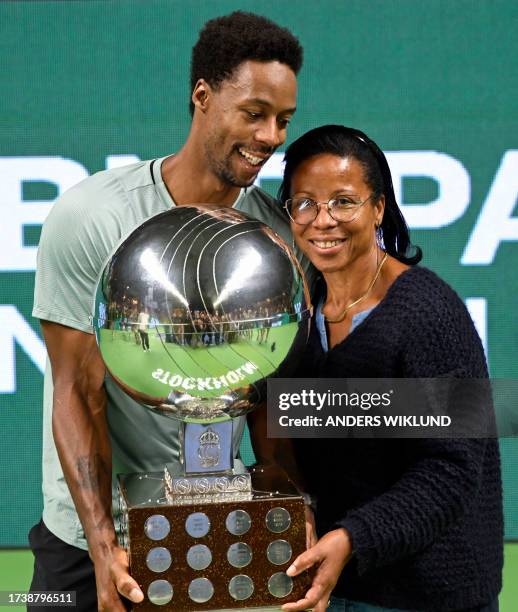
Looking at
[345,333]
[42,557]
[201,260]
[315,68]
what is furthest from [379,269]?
[315,68]

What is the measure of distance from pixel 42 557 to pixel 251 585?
67cm

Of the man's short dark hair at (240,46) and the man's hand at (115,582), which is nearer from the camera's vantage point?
the man's hand at (115,582)

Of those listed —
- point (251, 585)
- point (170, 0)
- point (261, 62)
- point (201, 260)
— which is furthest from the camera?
point (170, 0)

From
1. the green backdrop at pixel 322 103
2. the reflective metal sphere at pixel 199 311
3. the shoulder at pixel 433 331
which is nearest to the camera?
the reflective metal sphere at pixel 199 311

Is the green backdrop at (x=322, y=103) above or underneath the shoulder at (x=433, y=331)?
above

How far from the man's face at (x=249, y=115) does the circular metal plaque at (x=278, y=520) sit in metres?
0.48

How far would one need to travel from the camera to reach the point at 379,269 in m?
1.39

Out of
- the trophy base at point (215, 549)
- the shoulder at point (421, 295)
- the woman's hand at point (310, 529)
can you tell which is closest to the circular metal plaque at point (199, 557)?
the trophy base at point (215, 549)

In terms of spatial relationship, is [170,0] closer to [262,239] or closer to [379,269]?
[379,269]

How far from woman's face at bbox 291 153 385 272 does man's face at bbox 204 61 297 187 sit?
6cm

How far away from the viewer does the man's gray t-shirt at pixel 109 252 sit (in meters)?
1.43

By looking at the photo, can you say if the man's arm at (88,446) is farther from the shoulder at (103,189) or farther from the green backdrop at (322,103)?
the green backdrop at (322,103)

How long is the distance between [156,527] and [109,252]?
0.42 metres

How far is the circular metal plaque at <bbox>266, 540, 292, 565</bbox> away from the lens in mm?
1161
